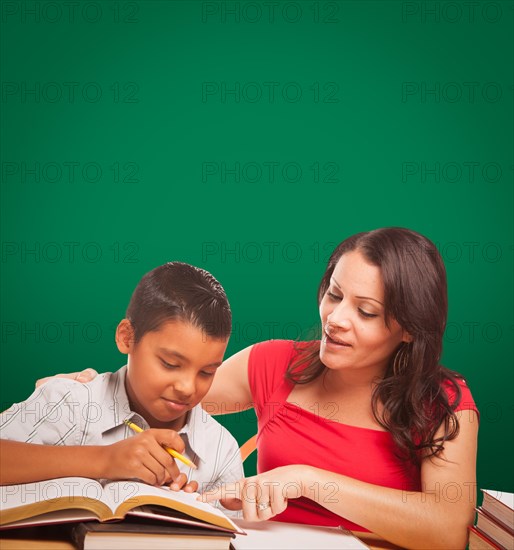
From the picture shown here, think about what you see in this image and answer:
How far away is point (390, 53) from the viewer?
2.96m

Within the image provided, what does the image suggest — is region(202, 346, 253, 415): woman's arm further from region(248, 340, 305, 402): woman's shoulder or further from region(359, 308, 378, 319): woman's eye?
region(359, 308, 378, 319): woman's eye

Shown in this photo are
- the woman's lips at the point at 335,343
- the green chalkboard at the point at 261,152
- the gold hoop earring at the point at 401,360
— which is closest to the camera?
the woman's lips at the point at 335,343

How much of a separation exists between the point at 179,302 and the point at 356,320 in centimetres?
42

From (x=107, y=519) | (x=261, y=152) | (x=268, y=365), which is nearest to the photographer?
(x=107, y=519)

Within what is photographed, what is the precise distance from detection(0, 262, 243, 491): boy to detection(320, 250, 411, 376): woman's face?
10.6 inches

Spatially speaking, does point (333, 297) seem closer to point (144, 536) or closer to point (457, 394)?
point (457, 394)

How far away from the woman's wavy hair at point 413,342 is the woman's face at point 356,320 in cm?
2

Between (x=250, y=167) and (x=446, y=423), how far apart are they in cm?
133

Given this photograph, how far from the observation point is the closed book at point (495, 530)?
156 cm

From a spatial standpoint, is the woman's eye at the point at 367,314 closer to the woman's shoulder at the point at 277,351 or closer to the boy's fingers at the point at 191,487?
the woman's shoulder at the point at 277,351

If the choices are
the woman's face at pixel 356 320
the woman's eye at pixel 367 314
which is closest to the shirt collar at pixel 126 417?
the woman's face at pixel 356 320

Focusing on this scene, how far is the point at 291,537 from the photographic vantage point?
1.55m

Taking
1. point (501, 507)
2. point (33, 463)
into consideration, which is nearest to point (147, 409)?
point (33, 463)

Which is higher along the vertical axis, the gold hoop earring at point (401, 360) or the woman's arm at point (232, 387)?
the gold hoop earring at point (401, 360)
